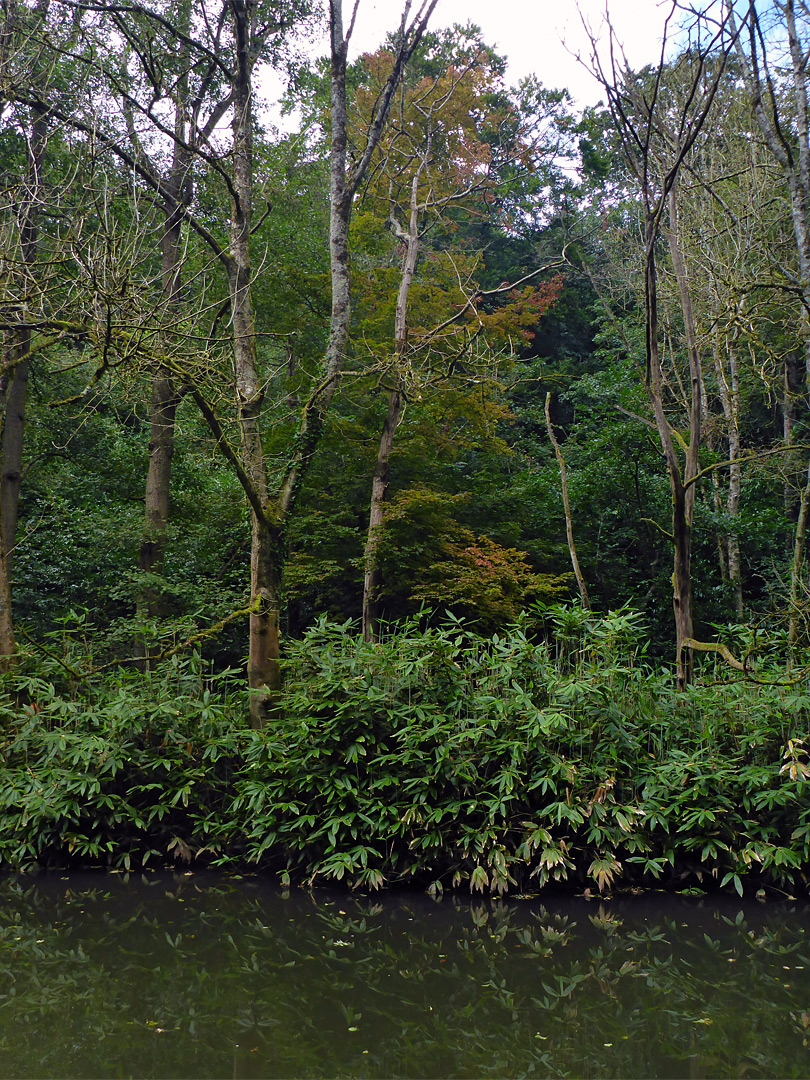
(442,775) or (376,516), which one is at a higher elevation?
(376,516)

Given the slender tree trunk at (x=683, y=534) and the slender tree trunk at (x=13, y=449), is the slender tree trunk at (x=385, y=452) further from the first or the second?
the slender tree trunk at (x=13, y=449)

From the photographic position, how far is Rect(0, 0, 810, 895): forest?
5.00 m

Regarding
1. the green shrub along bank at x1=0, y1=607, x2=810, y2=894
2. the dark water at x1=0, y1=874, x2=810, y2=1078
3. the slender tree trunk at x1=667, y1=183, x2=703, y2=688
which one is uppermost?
the slender tree trunk at x1=667, y1=183, x2=703, y2=688

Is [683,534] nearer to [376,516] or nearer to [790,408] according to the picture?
[376,516]

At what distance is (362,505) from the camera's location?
424 inches

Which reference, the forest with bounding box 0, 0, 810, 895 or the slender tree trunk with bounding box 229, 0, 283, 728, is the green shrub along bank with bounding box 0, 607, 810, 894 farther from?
the slender tree trunk with bounding box 229, 0, 283, 728

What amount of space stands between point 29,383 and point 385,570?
496cm

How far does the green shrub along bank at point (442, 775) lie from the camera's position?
4863 millimetres

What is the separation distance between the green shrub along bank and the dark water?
0.29 meters

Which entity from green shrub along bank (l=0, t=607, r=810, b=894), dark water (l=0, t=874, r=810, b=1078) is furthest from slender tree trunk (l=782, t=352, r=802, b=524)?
dark water (l=0, t=874, r=810, b=1078)

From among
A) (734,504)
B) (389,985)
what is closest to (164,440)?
(389,985)

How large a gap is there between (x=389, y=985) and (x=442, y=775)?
1.48 meters

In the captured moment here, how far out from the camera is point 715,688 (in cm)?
554

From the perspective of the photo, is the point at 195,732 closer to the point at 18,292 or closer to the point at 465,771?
the point at 465,771
